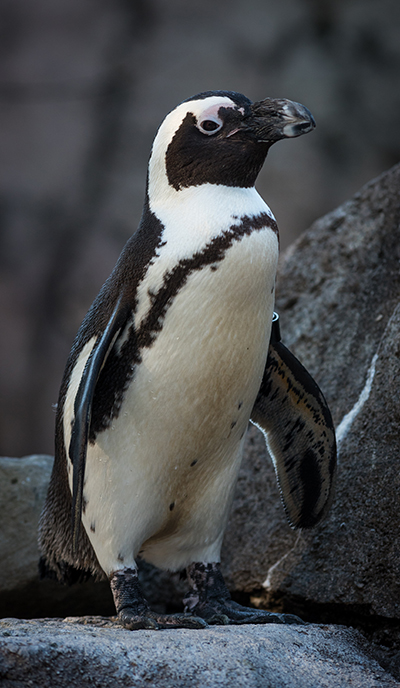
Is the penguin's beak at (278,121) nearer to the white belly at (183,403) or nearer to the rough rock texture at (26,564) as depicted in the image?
the white belly at (183,403)

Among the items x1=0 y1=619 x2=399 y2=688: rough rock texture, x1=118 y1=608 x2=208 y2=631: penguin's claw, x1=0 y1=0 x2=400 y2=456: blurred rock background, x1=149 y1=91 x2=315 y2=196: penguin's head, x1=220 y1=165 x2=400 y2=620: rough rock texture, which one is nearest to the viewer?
x1=0 y1=619 x2=399 y2=688: rough rock texture

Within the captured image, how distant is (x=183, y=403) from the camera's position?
4.84 ft

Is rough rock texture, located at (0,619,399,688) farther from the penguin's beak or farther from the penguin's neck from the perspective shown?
the penguin's beak

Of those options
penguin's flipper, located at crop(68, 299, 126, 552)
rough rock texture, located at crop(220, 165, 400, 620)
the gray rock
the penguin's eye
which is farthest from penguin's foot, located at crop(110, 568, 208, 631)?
the penguin's eye

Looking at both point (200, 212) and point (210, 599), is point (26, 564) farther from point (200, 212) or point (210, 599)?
point (200, 212)

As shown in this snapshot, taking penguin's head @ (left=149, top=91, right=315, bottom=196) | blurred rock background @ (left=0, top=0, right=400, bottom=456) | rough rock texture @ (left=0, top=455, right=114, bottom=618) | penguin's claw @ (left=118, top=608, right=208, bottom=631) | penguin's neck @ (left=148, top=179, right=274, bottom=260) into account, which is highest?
blurred rock background @ (left=0, top=0, right=400, bottom=456)

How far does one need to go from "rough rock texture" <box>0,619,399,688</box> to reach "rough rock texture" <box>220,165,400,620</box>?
0.27 meters

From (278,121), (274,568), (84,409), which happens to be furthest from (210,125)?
(274,568)

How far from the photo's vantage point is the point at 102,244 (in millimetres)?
4879

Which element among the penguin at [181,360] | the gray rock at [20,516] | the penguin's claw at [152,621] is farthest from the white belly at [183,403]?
the gray rock at [20,516]

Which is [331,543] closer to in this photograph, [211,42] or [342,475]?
[342,475]

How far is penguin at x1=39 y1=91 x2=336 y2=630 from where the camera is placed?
145 centimetres

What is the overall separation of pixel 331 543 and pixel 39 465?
3.49 ft

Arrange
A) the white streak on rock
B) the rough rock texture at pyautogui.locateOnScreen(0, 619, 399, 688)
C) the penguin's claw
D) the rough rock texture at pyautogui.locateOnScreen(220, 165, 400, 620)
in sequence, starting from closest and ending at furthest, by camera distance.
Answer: the rough rock texture at pyautogui.locateOnScreen(0, 619, 399, 688)
the penguin's claw
the rough rock texture at pyautogui.locateOnScreen(220, 165, 400, 620)
the white streak on rock
